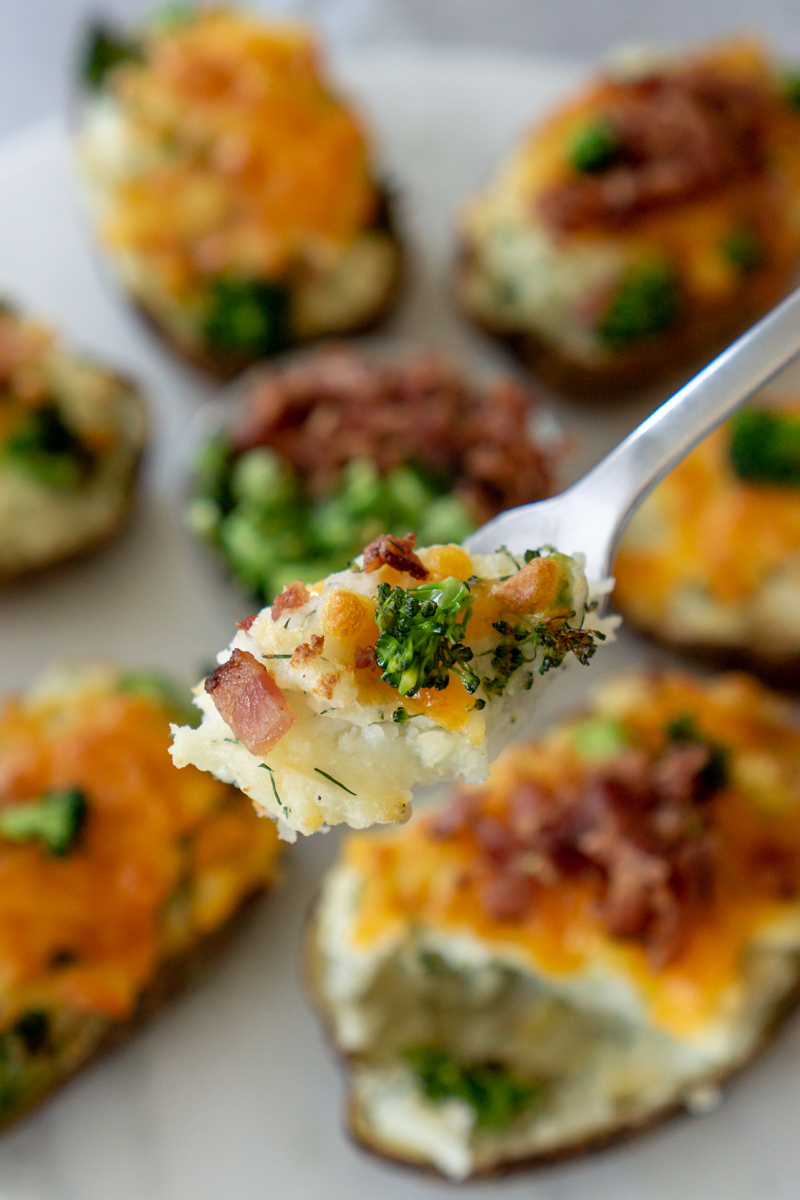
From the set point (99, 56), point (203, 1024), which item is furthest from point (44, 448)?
point (203, 1024)

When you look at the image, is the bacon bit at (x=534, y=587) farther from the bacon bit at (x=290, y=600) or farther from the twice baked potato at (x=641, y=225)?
the twice baked potato at (x=641, y=225)

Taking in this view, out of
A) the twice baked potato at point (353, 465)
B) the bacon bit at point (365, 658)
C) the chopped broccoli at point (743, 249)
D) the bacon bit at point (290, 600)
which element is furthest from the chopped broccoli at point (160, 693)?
the chopped broccoli at point (743, 249)

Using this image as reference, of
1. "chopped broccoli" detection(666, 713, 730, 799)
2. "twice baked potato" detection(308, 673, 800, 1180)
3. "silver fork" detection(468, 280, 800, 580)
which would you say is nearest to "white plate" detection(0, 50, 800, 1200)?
"twice baked potato" detection(308, 673, 800, 1180)

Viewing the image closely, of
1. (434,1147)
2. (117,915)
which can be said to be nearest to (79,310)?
(117,915)

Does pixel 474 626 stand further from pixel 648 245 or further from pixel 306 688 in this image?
pixel 648 245

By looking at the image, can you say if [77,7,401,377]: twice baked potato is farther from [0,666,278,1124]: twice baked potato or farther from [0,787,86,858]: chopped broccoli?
[0,787,86,858]: chopped broccoli

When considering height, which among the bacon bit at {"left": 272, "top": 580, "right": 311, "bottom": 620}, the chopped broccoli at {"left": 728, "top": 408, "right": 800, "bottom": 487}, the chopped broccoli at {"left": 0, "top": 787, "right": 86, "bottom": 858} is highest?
the bacon bit at {"left": 272, "top": 580, "right": 311, "bottom": 620}
